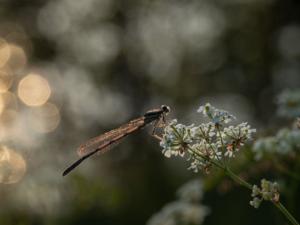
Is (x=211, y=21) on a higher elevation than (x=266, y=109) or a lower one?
higher

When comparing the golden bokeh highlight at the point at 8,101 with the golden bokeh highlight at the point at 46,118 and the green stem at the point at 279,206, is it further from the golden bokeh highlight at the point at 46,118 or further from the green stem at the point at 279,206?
the green stem at the point at 279,206

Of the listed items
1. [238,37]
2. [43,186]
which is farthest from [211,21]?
[43,186]

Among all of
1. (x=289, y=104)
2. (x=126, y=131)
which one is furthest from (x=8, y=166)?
(x=126, y=131)

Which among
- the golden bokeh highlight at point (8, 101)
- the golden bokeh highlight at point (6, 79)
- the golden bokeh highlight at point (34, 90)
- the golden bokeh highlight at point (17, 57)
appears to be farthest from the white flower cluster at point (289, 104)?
the golden bokeh highlight at point (17, 57)

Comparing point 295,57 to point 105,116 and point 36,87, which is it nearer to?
point 105,116

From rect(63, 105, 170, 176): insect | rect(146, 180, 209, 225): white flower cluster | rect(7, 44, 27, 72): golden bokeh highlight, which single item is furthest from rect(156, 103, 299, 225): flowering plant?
rect(7, 44, 27, 72): golden bokeh highlight

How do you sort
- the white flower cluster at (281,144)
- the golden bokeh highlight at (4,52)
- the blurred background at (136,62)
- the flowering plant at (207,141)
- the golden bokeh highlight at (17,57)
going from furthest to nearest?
the golden bokeh highlight at (17,57)
the blurred background at (136,62)
the golden bokeh highlight at (4,52)
the white flower cluster at (281,144)
the flowering plant at (207,141)

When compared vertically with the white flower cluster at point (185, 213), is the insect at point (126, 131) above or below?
below
